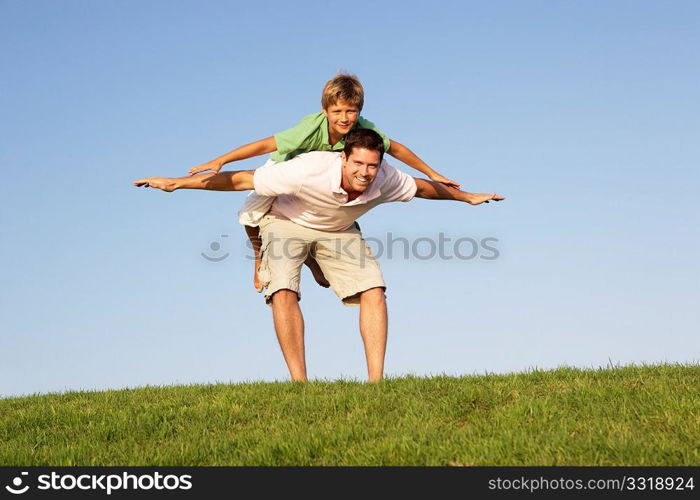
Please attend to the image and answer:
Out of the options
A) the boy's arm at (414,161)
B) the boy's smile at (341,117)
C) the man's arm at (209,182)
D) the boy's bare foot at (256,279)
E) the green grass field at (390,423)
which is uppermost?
the boy's smile at (341,117)

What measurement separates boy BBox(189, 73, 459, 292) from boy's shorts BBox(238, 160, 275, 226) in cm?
1

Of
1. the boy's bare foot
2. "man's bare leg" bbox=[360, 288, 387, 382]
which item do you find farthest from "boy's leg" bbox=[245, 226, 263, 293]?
"man's bare leg" bbox=[360, 288, 387, 382]

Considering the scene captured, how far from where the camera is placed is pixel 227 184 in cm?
821

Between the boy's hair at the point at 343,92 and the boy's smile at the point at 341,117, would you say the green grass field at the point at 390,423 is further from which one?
the boy's hair at the point at 343,92

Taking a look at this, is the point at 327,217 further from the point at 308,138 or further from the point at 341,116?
the point at 341,116

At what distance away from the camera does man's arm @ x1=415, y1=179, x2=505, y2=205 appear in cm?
890

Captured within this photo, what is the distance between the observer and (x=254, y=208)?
353 inches

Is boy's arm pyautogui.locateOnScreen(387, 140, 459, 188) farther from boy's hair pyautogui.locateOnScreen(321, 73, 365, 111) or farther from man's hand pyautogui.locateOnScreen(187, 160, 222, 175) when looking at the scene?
man's hand pyautogui.locateOnScreen(187, 160, 222, 175)

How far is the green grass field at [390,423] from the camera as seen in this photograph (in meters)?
5.80

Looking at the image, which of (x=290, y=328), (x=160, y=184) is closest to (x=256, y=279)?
(x=290, y=328)

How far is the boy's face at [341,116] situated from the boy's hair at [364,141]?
285mm

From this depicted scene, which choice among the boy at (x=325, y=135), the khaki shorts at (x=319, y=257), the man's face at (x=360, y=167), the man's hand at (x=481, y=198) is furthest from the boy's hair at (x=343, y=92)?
the man's hand at (x=481, y=198)
